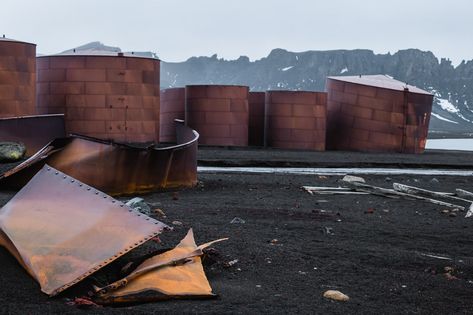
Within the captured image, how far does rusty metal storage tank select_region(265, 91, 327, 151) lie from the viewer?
27719 mm

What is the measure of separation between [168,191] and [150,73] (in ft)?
38.0

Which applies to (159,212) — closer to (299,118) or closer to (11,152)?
(11,152)

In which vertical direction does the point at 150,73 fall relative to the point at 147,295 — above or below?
above

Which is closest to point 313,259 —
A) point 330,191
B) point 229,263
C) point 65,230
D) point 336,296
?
point 229,263

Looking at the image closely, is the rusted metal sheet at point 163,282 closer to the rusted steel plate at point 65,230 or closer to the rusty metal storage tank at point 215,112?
the rusted steel plate at point 65,230

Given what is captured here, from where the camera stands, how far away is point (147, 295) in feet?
14.8

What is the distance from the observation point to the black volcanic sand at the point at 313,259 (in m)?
4.55

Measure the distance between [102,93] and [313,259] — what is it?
16.4m

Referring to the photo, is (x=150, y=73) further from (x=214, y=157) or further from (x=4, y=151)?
(x=4, y=151)

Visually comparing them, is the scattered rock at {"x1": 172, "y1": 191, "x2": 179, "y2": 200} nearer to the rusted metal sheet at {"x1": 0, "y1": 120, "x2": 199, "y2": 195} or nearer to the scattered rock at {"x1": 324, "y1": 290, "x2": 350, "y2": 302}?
the rusted metal sheet at {"x1": 0, "y1": 120, "x2": 199, "y2": 195}

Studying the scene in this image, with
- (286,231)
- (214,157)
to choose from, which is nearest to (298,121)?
(214,157)

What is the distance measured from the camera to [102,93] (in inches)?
842

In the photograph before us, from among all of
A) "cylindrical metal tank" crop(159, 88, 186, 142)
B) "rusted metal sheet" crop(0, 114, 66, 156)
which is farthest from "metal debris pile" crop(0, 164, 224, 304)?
"cylindrical metal tank" crop(159, 88, 186, 142)

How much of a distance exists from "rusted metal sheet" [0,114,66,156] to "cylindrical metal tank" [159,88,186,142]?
30.2 ft
